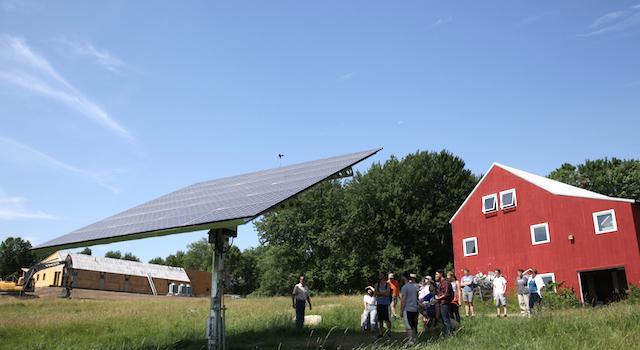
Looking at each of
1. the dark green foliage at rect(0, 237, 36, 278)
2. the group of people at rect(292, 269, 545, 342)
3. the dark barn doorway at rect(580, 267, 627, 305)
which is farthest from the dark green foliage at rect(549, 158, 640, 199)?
the dark green foliage at rect(0, 237, 36, 278)

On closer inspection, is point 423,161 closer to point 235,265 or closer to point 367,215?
point 367,215

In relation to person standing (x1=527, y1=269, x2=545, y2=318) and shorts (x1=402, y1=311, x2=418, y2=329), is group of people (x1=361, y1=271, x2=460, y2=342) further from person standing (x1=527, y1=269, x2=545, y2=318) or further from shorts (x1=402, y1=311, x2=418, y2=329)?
person standing (x1=527, y1=269, x2=545, y2=318)

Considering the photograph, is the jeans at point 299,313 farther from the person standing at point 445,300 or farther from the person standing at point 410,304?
the person standing at point 445,300

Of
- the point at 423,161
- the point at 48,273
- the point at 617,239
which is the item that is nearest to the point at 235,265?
the point at 48,273

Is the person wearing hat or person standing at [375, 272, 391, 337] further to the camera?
the person wearing hat

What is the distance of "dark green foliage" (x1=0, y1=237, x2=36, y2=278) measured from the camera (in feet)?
265

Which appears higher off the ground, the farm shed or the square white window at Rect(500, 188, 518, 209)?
the square white window at Rect(500, 188, 518, 209)

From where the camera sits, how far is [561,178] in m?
47.3

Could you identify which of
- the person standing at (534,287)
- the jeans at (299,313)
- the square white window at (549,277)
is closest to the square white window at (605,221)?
the square white window at (549,277)

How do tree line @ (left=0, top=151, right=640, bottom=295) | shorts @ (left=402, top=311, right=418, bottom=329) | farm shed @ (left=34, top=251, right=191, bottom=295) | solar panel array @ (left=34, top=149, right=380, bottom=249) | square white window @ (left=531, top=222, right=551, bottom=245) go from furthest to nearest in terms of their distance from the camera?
1. farm shed @ (left=34, top=251, right=191, bottom=295)
2. tree line @ (left=0, top=151, right=640, bottom=295)
3. square white window @ (left=531, top=222, right=551, bottom=245)
4. shorts @ (left=402, top=311, right=418, bottom=329)
5. solar panel array @ (left=34, top=149, right=380, bottom=249)

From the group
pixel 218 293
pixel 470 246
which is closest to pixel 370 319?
pixel 218 293

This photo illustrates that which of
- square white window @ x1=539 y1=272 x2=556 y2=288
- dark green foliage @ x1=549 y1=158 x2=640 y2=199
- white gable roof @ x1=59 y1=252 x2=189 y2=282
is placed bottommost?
square white window @ x1=539 y1=272 x2=556 y2=288

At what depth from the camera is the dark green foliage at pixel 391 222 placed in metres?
47.4

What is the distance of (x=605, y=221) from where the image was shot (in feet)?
82.5
